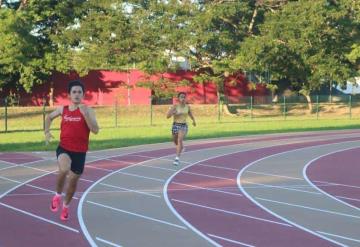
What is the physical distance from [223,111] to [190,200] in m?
36.3

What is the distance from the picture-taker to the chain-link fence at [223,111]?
41.1m

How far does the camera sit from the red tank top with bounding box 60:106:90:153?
28.9 ft

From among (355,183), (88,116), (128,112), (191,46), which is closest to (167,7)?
(191,46)

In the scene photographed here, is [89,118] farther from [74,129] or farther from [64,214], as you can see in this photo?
[64,214]

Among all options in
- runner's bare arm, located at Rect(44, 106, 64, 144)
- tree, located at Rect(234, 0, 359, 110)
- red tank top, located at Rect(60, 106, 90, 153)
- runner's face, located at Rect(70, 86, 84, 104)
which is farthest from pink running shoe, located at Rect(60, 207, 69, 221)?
tree, located at Rect(234, 0, 359, 110)

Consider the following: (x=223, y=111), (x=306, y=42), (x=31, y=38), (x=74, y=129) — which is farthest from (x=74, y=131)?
(x=306, y=42)

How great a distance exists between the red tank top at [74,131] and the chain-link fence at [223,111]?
2949 cm

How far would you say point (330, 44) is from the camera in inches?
1937

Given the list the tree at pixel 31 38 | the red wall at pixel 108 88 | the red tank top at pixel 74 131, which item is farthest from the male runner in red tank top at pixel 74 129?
the red wall at pixel 108 88

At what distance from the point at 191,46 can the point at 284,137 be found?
71.5ft

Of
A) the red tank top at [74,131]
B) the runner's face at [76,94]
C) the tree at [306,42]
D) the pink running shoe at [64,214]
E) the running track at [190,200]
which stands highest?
the tree at [306,42]

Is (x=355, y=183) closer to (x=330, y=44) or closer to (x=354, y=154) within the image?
(x=354, y=154)

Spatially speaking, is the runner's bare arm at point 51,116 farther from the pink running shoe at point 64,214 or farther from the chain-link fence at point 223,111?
the chain-link fence at point 223,111

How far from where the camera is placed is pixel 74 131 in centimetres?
880
